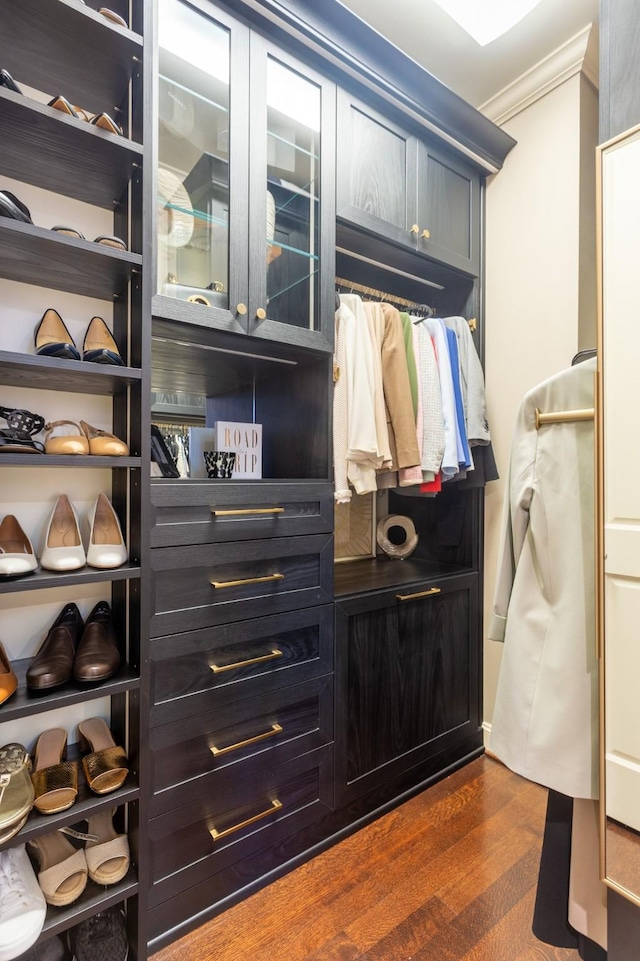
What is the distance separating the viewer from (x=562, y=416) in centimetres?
111

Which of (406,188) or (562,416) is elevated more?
(406,188)

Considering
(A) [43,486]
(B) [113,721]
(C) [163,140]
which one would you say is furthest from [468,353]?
(B) [113,721]

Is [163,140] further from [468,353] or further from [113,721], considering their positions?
[113,721]

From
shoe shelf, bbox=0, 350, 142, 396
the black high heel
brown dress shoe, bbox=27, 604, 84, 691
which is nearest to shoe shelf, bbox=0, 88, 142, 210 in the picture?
the black high heel

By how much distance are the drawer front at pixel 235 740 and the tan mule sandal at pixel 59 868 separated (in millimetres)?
186

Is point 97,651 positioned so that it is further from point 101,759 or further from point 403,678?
point 403,678

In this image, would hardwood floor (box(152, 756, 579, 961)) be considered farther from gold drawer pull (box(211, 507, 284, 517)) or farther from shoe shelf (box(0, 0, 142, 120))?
shoe shelf (box(0, 0, 142, 120))

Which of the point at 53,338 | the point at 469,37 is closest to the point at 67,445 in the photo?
the point at 53,338

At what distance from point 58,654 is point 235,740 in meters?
0.54

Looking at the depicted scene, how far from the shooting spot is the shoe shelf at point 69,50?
966 mm

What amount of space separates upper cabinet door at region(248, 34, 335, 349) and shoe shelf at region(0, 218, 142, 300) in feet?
1.21

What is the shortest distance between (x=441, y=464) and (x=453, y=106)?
1324 millimetres

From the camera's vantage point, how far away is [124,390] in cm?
125

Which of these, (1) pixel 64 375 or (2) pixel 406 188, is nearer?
(1) pixel 64 375
